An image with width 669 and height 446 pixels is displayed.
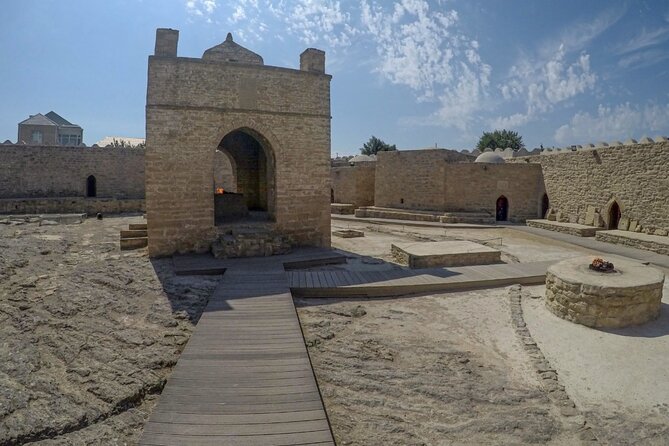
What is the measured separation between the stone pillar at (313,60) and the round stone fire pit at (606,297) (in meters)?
8.07

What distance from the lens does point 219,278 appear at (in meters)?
8.52

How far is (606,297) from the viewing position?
266 inches

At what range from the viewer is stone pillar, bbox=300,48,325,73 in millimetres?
11006

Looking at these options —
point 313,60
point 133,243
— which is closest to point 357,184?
point 313,60

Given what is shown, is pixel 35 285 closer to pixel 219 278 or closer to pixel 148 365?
pixel 219 278

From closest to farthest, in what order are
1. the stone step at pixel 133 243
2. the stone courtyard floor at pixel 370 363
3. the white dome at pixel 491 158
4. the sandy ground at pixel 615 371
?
1. the stone courtyard floor at pixel 370 363
2. the sandy ground at pixel 615 371
3. the stone step at pixel 133 243
4. the white dome at pixel 491 158

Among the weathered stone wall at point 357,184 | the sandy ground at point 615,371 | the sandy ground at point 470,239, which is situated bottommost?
the sandy ground at point 615,371

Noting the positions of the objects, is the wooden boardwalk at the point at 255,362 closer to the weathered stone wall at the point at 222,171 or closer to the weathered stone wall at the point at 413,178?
the weathered stone wall at the point at 413,178

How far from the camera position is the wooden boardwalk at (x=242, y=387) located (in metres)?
3.36

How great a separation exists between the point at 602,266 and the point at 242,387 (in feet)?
24.1

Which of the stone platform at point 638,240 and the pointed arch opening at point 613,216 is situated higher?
the pointed arch opening at point 613,216

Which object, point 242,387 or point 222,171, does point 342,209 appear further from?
point 242,387

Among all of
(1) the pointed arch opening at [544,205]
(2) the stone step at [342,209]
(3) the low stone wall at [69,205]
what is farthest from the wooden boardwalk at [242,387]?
(3) the low stone wall at [69,205]

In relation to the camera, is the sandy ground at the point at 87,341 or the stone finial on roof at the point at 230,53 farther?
the stone finial on roof at the point at 230,53
